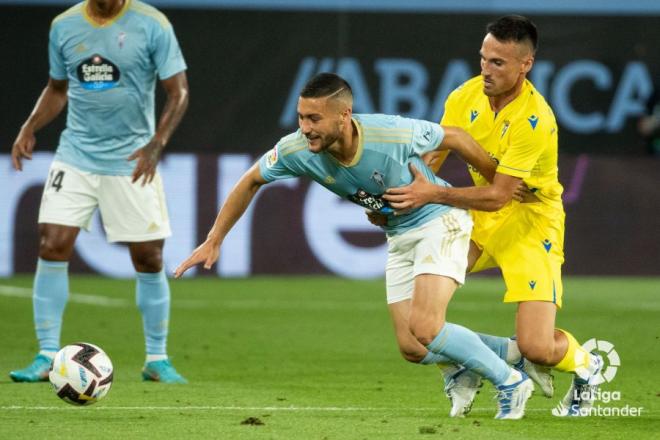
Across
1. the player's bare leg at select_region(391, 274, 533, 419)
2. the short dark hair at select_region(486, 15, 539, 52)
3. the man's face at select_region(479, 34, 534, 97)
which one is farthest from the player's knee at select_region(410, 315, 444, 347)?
the short dark hair at select_region(486, 15, 539, 52)

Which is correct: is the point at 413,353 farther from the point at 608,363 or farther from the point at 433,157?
the point at 608,363

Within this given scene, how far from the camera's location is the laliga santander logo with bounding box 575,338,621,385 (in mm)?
7199

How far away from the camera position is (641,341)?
10711 mm

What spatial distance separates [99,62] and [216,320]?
4106 mm

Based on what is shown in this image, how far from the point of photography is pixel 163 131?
8352 mm

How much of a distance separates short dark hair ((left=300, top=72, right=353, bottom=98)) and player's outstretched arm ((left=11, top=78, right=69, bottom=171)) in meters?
2.54

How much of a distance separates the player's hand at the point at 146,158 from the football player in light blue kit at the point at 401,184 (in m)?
1.59

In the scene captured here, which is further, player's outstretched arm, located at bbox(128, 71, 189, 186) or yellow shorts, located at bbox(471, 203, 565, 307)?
player's outstretched arm, located at bbox(128, 71, 189, 186)

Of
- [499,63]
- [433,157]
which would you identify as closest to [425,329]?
[433,157]

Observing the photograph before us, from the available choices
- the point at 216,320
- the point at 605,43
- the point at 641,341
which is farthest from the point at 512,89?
the point at 605,43

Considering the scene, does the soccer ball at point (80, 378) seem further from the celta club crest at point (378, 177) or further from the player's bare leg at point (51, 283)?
the celta club crest at point (378, 177)

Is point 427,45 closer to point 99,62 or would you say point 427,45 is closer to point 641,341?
point 641,341

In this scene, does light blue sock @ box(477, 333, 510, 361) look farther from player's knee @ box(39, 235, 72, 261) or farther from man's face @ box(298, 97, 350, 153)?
player's knee @ box(39, 235, 72, 261)

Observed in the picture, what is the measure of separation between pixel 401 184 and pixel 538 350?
1.08 m
